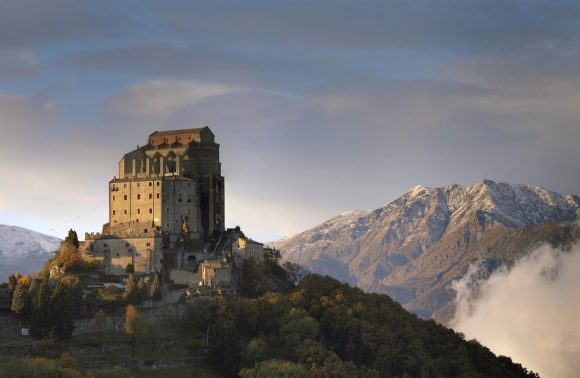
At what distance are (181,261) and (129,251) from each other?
6470 millimetres

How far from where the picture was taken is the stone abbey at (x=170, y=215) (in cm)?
16588

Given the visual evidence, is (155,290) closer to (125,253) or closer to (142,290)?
(142,290)

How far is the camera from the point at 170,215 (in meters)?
171

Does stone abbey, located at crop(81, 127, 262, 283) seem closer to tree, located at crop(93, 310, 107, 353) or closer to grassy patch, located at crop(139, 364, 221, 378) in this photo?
tree, located at crop(93, 310, 107, 353)

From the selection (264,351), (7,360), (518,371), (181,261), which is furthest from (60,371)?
(518,371)

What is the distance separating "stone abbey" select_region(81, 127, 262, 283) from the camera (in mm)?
165875

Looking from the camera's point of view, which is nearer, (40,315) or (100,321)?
(40,315)

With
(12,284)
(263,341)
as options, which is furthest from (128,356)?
(12,284)

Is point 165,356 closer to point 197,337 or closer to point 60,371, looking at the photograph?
point 197,337

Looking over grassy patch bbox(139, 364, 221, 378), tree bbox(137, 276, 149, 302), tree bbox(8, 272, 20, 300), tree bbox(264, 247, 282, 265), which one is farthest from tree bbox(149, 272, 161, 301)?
tree bbox(264, 247, 282, 265)

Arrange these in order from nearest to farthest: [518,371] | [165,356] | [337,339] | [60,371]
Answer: [60,371] → [165,356] → [337,339] → [518,371]

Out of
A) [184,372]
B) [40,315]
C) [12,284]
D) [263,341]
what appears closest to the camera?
[184,372]

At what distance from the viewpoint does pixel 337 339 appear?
524 feet

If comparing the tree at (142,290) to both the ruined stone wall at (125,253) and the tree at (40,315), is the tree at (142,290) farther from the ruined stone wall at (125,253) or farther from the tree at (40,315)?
the tree at (40,315)
